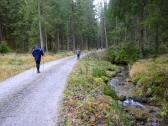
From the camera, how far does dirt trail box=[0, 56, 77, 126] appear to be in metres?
10.2

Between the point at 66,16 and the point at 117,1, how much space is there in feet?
95.9

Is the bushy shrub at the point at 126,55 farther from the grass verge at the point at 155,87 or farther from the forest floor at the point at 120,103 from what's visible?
the forest floor at the point at 120,103

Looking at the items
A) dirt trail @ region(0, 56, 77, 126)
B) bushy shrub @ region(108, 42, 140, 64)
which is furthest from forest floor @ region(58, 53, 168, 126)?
bushy shrub @ region(108, 42, 140, 64)

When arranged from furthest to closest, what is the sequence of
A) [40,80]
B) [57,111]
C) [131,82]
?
[131,82]
[40,80]
[57,111]

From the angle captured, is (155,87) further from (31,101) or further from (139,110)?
(31,101)

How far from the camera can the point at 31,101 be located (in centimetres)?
1266

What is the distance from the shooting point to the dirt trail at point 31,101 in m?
10.2

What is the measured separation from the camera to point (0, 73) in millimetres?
22125

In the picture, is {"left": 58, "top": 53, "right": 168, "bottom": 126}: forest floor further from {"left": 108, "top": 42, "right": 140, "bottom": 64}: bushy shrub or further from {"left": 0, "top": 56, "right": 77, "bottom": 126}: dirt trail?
{"left": 108, "top": 42, "right": 140, "bottom": 64}: bushy shrub

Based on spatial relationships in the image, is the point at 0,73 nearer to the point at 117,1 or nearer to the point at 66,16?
the point at 117,1

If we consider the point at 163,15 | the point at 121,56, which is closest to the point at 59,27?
the point at 121,56

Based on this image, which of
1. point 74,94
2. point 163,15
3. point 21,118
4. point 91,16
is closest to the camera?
point 21,118

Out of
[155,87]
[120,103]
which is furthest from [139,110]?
[155,87]

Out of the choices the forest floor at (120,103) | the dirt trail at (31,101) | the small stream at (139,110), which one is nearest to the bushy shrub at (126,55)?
the forest floor at (120,103)
